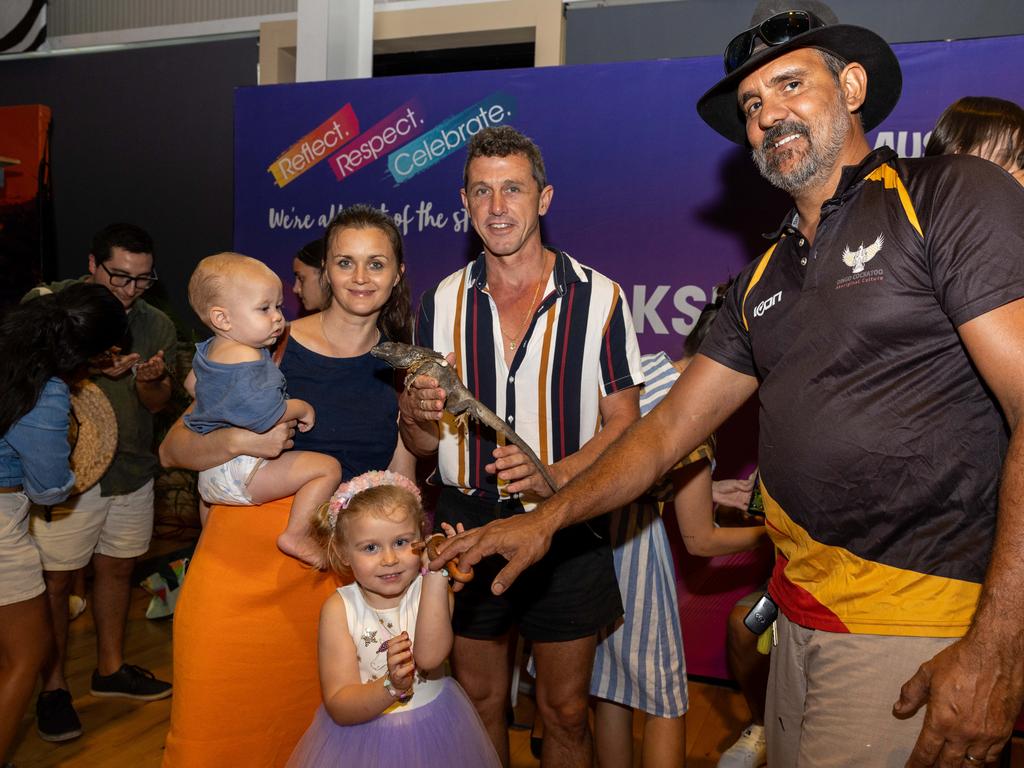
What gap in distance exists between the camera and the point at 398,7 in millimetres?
6082

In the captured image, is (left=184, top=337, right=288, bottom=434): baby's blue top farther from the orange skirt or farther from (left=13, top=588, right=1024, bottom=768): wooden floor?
(left=13, top=588, right=1024, bottom=768): wooden floor

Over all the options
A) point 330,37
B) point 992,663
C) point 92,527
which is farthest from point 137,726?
point 330,37

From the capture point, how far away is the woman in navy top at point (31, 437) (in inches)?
109

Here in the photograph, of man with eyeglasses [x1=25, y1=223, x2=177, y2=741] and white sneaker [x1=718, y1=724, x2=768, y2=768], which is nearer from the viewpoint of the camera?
white sneaker [x1=718, y1=724, x2=768, y2=768]

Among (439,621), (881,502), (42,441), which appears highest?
(881,502)

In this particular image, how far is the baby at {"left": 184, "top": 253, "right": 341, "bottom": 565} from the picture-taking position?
2.39 meters

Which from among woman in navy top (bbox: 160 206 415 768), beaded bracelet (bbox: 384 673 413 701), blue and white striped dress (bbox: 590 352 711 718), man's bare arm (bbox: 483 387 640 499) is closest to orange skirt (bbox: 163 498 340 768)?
woman in navy top (bbox: 160 206 415 768)

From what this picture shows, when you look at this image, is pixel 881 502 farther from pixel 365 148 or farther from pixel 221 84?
pixel 221 84

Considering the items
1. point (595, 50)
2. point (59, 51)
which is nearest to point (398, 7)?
point (595, 50)

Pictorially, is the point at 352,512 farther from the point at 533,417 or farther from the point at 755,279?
the point at 755,279

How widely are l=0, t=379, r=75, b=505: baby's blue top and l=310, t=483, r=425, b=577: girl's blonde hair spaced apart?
1.08 metres

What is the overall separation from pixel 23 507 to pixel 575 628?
2.00 metres

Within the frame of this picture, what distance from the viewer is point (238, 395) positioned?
7.90ft

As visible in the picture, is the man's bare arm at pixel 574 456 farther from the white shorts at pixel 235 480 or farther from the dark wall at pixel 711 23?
the dark wall at pixel 711 23
